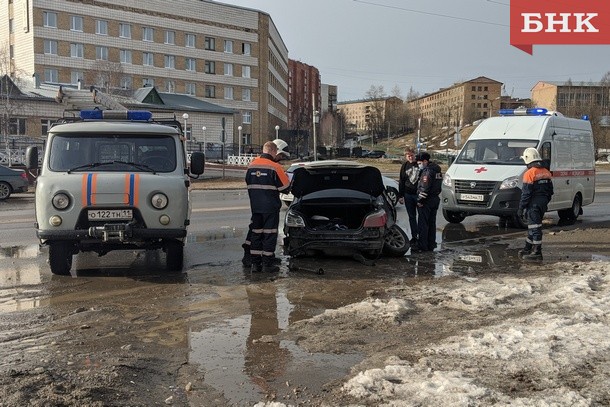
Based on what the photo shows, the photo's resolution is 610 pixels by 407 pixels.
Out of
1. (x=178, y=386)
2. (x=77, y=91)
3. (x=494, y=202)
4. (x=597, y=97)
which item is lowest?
(x=178, y=386)

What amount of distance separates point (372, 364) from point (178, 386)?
1542 millimetres

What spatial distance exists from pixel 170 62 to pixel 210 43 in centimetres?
569

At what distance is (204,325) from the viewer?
5.94 m

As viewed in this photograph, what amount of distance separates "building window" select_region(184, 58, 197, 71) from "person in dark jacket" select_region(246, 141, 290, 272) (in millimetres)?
62991

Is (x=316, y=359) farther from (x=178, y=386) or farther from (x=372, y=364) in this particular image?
(x=178, y=386)

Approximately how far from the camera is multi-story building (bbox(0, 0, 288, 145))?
59188 millimetres

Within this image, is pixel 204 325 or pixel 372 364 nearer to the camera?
pixel 372 364

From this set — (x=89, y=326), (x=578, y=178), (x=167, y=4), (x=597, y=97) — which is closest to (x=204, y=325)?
(x=89, y=326)

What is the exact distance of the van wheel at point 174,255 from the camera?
27.1 feet

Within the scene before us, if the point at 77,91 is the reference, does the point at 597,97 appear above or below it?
above

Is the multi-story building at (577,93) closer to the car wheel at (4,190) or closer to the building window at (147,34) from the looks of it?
the building window at (147,34)

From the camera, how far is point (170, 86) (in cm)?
6719

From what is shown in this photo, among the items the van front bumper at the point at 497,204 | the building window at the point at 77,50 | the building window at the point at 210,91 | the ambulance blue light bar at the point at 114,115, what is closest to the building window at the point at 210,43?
the building window at the point at 210,91

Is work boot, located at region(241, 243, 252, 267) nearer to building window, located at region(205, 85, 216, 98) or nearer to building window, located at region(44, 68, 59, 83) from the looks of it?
building window, located at region(44, 68, 59, 83)
